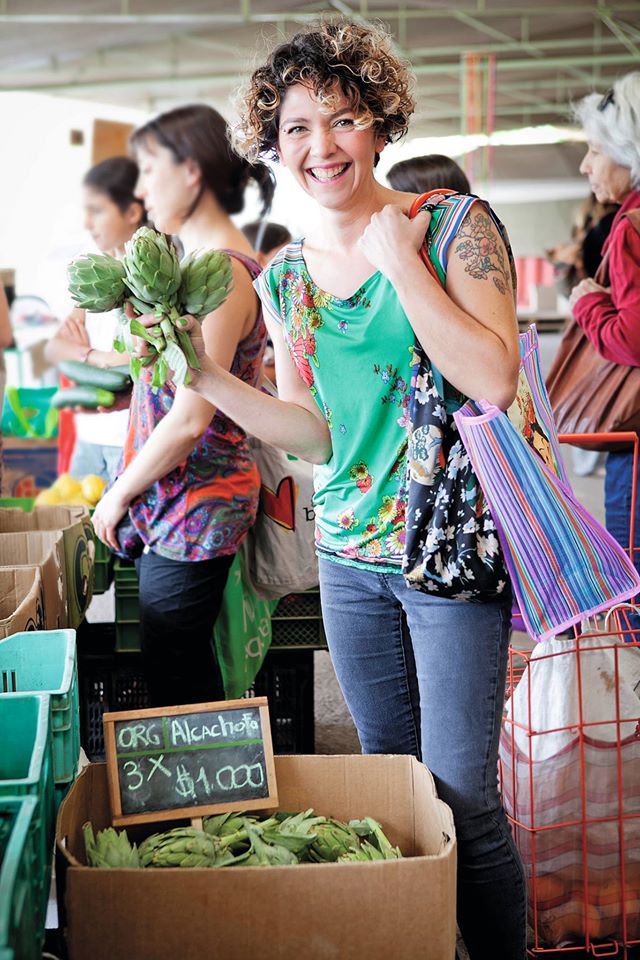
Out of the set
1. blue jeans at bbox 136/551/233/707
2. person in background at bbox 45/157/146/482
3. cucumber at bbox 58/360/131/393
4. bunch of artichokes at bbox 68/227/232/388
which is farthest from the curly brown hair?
person in background at bbox 45/157/146/482

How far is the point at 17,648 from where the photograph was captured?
1.76 metres

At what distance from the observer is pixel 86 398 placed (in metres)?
3.23

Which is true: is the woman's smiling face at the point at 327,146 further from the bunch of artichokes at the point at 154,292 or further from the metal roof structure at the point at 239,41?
the metal roof structure at the point at 239,41

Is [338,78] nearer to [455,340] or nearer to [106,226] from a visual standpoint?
[455,340]

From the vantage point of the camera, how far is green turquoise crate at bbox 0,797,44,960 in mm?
993

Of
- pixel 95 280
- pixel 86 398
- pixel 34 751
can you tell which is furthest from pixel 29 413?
pixel 34 751

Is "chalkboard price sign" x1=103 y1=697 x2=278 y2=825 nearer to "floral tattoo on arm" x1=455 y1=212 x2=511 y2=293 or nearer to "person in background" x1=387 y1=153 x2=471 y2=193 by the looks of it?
"floral tattoo on arm" x1=455 y1=212 x2=511 y2=293

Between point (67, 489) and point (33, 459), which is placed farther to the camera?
point (33, 459)

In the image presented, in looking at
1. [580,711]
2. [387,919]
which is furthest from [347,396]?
[580,711]

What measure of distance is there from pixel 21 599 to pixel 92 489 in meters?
1.32

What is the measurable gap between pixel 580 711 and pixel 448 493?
79cm

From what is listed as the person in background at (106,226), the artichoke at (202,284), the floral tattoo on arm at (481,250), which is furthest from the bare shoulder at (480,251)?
the person in background at (106,226)

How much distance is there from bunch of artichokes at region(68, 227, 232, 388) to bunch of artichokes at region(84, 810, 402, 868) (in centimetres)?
65

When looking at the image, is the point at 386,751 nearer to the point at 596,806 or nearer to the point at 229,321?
the point at 596,806
